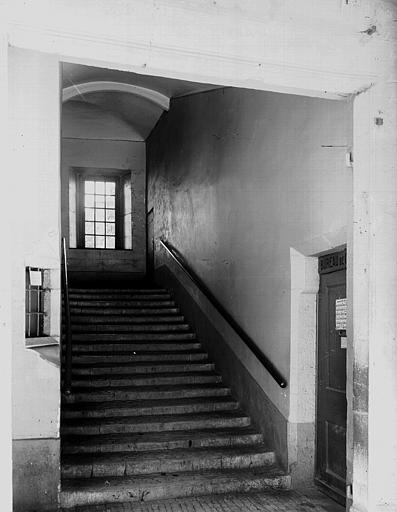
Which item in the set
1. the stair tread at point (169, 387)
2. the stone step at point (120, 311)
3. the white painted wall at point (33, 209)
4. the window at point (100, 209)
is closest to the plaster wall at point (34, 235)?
the white painted wall at point (33, 209)

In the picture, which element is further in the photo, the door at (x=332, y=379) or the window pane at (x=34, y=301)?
the door at (x=332, y=379)

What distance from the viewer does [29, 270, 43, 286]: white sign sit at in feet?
15.5

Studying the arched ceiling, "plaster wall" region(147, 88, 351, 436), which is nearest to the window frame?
the arched ceiling

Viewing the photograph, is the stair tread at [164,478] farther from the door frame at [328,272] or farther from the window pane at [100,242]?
the window pane at [100,242]

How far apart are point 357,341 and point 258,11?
1.93 meters

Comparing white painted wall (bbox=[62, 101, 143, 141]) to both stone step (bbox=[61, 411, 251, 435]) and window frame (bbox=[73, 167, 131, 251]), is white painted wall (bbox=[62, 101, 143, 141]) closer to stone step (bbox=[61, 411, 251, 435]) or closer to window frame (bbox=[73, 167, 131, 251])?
window frame (bbox=[73, 167, 131, 251])

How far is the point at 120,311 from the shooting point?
900 centimetres

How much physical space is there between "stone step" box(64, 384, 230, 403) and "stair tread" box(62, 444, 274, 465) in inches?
39.6

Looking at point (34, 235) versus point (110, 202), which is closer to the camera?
point (34, 235)

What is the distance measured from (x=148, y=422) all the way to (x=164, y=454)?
540 mm

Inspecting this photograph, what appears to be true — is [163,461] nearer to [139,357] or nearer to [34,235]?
[139,357]

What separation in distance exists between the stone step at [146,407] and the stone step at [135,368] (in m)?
Answer: 0.59

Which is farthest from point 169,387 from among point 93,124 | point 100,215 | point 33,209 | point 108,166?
point 93,124

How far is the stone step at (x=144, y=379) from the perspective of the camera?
6.96 metres
